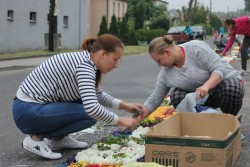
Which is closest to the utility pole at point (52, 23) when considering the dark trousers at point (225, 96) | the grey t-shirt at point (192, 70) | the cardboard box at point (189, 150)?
the dark trousers at point (225, 96)

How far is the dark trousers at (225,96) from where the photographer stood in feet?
A: 17.0

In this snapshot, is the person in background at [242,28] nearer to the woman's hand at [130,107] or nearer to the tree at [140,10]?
the woman's hand at [130,107]

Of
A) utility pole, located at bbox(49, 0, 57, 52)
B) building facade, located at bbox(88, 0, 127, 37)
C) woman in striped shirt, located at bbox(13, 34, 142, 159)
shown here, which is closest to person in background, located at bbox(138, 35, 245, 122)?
woman in striped shirt, located at bbox(13, 34, 142, 159)

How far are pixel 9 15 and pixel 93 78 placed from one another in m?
23.4

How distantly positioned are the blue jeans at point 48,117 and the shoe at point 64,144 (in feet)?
0.90

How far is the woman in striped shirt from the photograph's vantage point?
4.42 metres

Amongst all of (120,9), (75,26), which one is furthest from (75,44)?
(120,9)

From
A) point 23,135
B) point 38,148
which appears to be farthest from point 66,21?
point 38,148

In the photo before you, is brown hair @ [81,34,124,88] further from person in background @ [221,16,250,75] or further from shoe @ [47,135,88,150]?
person in background @ [221,16,250,75]

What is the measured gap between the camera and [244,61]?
13.4 metres

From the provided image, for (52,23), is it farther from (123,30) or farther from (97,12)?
(97,12)

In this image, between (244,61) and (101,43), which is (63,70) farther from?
(244,61)

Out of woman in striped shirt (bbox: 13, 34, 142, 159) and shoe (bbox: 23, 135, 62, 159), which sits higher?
woman in striped shirt (bbox: 13, 34, 142, 159)

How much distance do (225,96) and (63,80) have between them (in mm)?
1732
